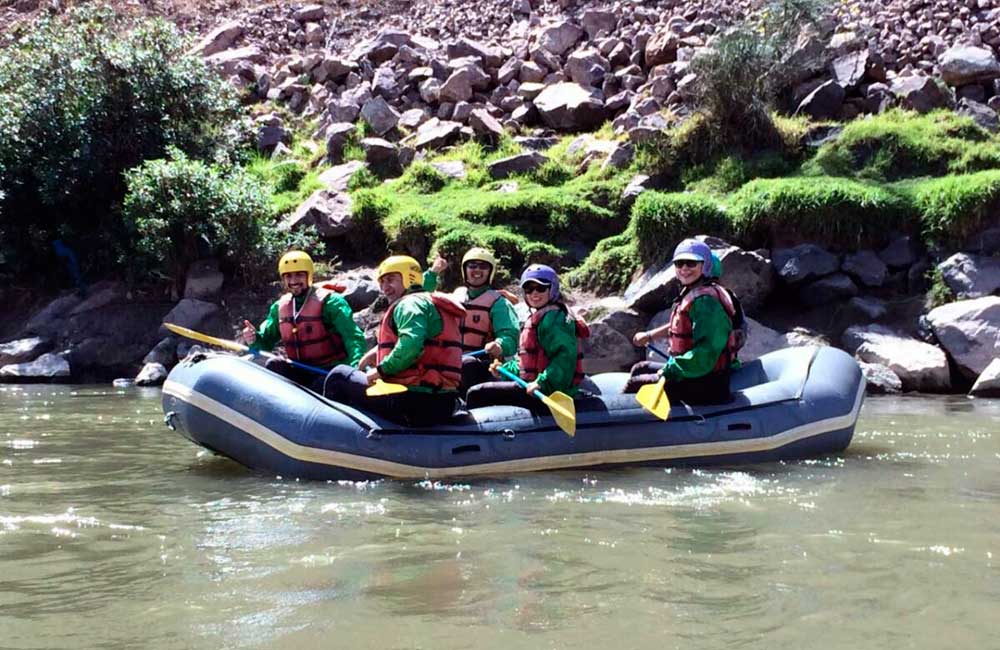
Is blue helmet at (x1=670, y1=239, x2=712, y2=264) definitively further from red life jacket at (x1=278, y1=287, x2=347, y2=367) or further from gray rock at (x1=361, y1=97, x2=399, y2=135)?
gray rock at (x1=361, y1=97, x2=399, y2=135)

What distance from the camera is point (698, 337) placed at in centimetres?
589

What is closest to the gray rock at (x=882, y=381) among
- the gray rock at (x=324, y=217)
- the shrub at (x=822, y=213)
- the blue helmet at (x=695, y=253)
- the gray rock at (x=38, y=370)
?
the shrub at (x=822, y=213)

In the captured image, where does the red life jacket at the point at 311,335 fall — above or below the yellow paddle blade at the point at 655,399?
above

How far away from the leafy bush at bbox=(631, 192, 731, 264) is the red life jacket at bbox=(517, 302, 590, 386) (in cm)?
493

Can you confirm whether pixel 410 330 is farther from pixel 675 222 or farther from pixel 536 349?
pixel 675 222

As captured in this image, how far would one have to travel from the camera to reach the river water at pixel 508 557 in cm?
313

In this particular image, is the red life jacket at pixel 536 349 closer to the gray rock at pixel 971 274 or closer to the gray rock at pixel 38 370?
the gray rock at pixel 971 274

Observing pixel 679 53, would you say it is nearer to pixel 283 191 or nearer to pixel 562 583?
pixel 283 191

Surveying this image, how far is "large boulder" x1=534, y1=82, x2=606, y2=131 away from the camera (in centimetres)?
1374

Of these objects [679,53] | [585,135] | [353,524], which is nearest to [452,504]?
[353,524]

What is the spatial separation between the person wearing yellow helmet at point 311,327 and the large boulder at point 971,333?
549 cm

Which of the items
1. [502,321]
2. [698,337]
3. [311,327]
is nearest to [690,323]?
[698,337]

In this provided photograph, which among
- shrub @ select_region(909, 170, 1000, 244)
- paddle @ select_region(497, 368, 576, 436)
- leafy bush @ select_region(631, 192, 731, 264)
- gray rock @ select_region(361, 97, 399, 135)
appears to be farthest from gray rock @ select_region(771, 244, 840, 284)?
gray rock @ select_region(361, 97, 399, 135)

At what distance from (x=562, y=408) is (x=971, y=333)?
511cm
